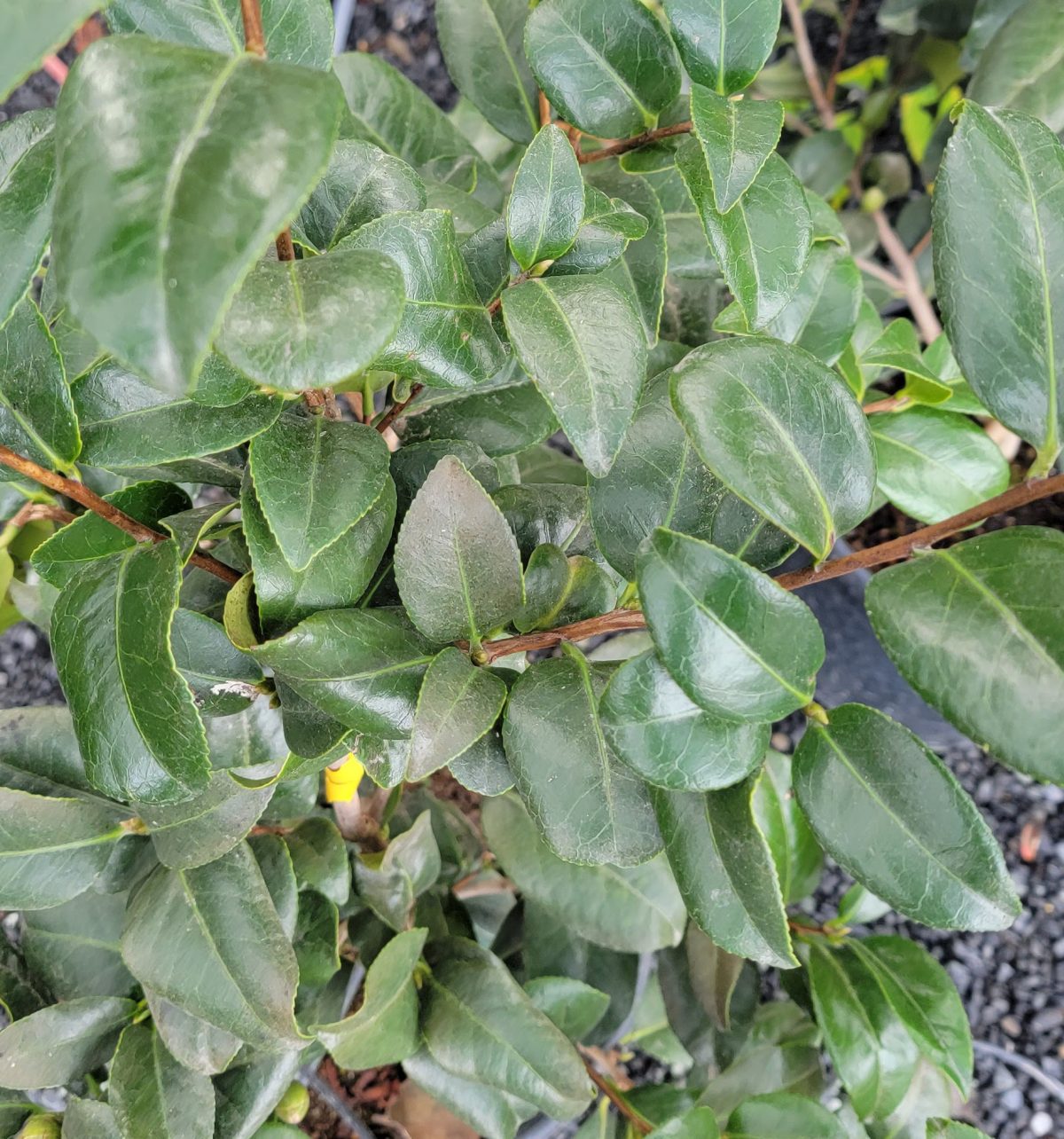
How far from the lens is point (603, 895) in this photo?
2.71 feet

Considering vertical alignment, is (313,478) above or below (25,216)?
below

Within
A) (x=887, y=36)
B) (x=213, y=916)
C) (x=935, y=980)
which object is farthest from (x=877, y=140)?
(x=213, y=916)

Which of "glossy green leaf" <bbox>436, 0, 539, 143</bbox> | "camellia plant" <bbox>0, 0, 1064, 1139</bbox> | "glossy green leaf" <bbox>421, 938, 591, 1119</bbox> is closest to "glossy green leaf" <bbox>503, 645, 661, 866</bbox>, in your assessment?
"camellia plant" <bbox>0, 0, 1064, 1139</bbox>

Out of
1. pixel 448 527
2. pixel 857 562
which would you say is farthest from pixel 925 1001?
pixel 448 527

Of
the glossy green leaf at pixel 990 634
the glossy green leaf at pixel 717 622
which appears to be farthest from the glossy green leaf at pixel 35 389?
the glossy green leaf at pixel 990 634

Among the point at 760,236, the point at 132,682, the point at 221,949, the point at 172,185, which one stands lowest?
the point at 221,949

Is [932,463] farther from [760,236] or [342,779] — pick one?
[342,779]

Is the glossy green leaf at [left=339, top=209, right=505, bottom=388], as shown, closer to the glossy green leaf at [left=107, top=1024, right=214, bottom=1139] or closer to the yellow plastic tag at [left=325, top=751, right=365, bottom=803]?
the yellow plastic tag at [left=325, top=751, right=365, bottom=803]

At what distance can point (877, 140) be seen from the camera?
168 cm

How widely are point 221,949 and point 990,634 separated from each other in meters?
0.49

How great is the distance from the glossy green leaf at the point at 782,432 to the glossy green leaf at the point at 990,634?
0.17ft

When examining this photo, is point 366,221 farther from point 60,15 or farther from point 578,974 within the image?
point 578,974

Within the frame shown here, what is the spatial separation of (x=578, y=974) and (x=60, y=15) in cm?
87

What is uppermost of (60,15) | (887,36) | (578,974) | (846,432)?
(60,15)
